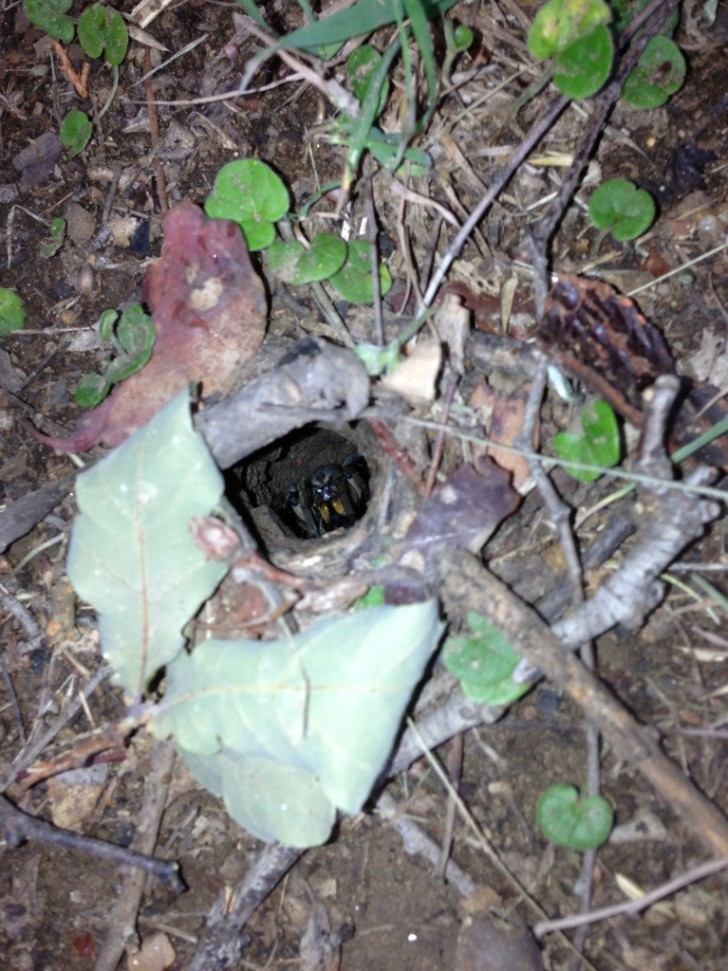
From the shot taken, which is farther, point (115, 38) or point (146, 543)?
point (115, 38)

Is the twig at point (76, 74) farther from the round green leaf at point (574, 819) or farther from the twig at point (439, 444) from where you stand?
the round green leaf at point (574, 819)

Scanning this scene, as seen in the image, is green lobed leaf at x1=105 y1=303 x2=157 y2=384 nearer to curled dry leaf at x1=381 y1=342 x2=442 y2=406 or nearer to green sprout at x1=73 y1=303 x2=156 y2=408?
green sprout at x1=73 y1=303 x2=156 y2=408

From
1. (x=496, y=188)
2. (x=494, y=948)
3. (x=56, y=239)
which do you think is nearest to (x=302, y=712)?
(x=494, y=948)

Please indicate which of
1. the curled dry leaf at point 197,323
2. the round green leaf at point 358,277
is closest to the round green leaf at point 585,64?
the round green leaf at point 358,277

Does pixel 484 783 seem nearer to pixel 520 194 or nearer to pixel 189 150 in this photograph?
pixel 520 194

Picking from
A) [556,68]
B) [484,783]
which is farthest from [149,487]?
[556,68]

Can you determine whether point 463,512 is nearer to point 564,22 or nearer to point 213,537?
point 213,537
